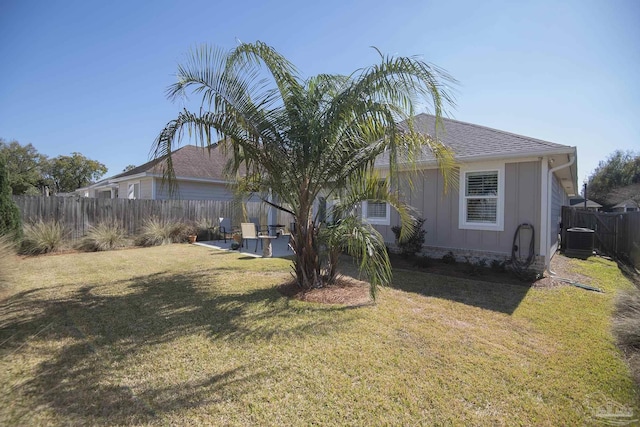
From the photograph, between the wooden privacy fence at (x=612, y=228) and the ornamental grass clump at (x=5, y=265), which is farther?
the wooden privacy fence at (x=612, y=228)

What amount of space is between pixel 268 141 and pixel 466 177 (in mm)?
5745

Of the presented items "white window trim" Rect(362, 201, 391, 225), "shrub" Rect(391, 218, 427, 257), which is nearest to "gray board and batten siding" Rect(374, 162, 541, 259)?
"white window trim" Rect(362, 201, 391, 225)

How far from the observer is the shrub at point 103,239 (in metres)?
10.9

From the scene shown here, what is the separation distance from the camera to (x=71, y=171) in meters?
44.1

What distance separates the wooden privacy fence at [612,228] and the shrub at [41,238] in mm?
Result: 18677

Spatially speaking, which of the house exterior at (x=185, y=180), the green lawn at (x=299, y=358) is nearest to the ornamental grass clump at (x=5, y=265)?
the green lawn at (x=299, y=358)

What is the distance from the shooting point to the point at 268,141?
526 centimetres

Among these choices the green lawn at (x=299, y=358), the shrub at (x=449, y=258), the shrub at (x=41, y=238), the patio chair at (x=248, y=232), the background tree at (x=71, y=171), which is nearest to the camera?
the green lawn at (x=299, y=358)

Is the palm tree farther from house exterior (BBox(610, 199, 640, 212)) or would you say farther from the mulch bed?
house exterior (BBox(610, 199, 640, 212))

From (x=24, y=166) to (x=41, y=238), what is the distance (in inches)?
1613

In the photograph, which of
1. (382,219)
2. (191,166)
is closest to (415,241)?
(382,219)

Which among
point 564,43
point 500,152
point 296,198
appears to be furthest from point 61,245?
point 564,43

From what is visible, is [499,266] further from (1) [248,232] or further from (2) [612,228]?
(2) [612,228]

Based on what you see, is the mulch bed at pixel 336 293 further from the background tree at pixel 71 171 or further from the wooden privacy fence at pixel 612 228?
the background tree at pixel 71 171
